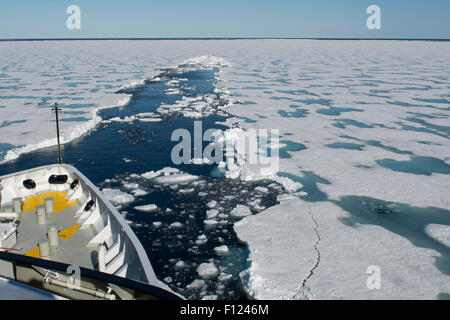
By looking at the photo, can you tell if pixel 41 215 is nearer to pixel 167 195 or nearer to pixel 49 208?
pixel 49 208

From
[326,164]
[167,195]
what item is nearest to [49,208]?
[167,195]

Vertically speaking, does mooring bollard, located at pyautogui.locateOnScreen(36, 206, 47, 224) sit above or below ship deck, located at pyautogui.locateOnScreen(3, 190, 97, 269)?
above

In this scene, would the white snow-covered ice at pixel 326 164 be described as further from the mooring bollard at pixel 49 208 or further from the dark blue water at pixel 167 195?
the mooring bollard at pixel 49 208

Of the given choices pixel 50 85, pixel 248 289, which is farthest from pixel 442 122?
pixel 50 85

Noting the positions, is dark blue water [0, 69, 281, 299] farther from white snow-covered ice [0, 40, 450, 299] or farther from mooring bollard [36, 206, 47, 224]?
mooring bollard [36, 206, 47, 224]

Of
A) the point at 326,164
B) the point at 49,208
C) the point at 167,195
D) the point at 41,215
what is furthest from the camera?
the point at 326,164

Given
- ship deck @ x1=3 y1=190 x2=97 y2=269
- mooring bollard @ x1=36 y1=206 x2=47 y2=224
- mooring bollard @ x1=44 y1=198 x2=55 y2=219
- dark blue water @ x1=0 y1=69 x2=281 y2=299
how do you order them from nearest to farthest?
ship deck @ x1=3 y1=190 x2=97 y2=269 → dark blue water @ x1=0 y1=69 x2=281 y2=299 → mooring bollard @ x1=36 y1=206 x2=47 y2=224 → mooring bollard @ x1=44 y1=198 x2=55 y2=219

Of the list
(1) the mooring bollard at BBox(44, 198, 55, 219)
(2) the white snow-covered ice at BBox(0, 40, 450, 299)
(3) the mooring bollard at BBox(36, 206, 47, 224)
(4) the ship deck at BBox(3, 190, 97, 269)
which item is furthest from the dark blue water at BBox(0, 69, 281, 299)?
(3) the mooring bollard at BBox(36, 206, 47, 224)

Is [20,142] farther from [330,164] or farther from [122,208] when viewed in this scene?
[330,164]
